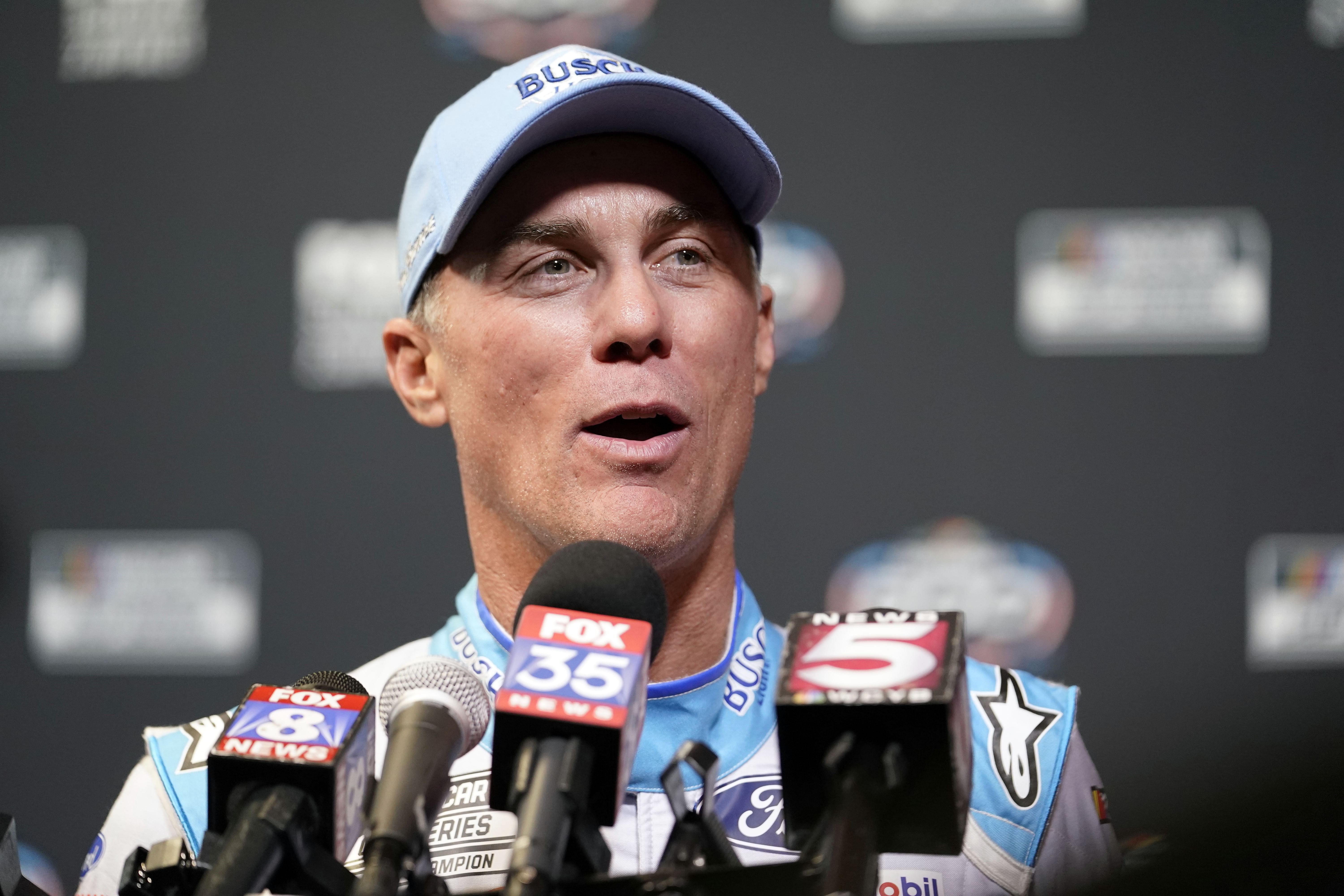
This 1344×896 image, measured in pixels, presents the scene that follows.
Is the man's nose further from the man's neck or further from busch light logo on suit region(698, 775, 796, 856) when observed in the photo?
busch light logo on suit region(698, 775, 796, 856)

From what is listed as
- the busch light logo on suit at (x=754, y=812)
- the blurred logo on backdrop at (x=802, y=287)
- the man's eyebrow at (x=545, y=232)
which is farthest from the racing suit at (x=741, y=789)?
the blurred logo on backdrop at (x=802, y=287)

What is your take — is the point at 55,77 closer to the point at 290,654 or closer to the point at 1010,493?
the point at 290,654

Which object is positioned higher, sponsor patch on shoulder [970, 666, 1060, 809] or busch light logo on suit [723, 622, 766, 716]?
busch light logo on suit [723, 622, 766, 716]

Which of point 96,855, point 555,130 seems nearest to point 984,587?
point 555,130

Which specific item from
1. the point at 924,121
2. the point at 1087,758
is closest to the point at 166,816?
the point at 1087,758

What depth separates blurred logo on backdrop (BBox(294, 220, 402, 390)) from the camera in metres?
2.09

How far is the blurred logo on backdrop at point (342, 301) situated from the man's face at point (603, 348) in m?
0.95

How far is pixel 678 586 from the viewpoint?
44.4 inches

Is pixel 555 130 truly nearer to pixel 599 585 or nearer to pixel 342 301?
pixel 599 585

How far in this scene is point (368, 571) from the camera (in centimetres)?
207

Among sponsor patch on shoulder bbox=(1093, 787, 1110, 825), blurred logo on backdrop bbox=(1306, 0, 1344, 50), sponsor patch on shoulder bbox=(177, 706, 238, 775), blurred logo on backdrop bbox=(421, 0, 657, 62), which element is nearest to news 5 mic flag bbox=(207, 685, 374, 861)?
sponsor patch on shoulder bbox=(177, 706, 238, 775)

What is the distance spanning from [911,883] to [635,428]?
18.5 inches

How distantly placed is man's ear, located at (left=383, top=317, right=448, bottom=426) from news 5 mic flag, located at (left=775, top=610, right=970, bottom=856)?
64cm

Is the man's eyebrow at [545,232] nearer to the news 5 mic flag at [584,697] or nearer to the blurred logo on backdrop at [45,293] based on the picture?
the news 5 mic flag at [584,697]
